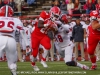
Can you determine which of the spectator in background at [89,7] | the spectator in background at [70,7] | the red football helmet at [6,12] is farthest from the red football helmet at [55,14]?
the spectator in background at [89,7]

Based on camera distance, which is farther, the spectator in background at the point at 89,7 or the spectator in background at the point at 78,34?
the spectator in background at the point at 89,7

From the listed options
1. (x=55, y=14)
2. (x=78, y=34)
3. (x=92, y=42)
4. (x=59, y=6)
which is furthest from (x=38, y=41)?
(x=59, y=6)

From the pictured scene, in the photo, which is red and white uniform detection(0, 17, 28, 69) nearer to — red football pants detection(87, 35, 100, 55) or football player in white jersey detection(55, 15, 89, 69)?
football player in white jersey detection(55, 15, 89, 69)

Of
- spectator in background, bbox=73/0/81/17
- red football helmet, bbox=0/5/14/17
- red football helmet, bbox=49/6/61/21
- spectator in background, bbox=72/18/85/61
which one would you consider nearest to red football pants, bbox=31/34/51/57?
red football helmet, bbox=49/6/61/21

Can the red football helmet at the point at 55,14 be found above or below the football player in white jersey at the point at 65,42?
above

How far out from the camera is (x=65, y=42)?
11523 mm

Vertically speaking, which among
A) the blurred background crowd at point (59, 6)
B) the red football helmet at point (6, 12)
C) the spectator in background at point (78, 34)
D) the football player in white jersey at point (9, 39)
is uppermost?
the red football helmet at point (6, 12)

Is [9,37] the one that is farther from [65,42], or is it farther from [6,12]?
[65,42]

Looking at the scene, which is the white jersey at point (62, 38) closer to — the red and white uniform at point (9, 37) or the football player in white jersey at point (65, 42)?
the football player in white jersey at point (65, 42)

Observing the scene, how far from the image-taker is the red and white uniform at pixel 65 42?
1136 cm

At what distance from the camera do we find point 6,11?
945cm

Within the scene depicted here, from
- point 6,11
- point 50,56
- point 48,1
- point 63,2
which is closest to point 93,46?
point 6,11

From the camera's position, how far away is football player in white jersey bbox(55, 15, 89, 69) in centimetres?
1133

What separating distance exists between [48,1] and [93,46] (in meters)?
10.5
